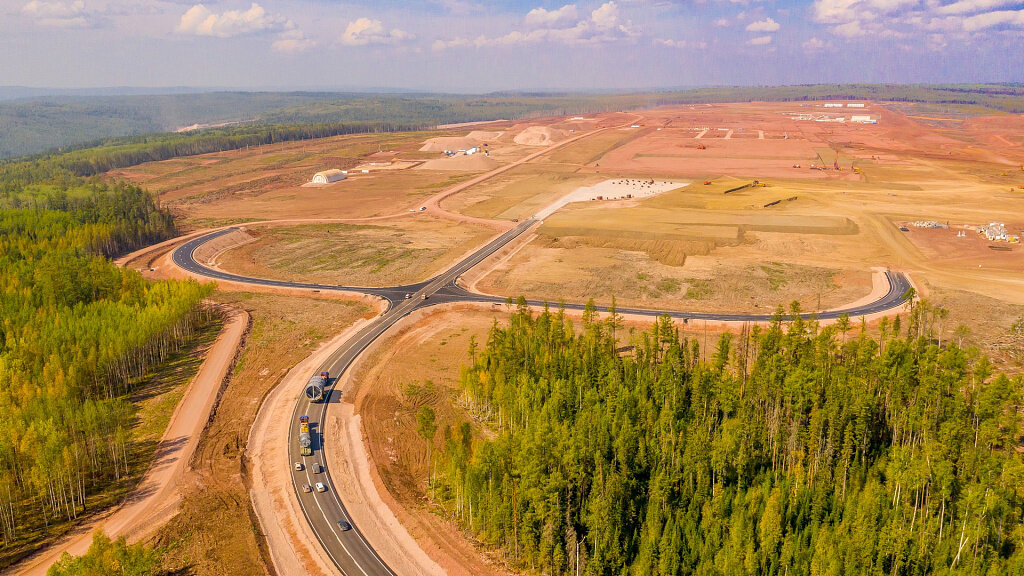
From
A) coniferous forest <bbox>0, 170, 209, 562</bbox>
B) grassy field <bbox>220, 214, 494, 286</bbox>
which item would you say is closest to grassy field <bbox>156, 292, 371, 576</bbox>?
coniferous forest <bbox>0, 170, 209, 562</bbox>

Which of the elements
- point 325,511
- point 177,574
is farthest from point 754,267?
point 177,574

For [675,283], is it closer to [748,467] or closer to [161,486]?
[748,467]

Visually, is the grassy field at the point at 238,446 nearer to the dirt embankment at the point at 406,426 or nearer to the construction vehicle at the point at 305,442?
the construction vehicle at the point at 305,442

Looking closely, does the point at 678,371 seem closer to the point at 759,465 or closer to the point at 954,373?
the point at 759,465

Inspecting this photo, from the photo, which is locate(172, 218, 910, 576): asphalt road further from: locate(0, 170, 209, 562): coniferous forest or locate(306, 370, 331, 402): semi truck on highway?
locate(0, 170, 209, 562): coniferous forest

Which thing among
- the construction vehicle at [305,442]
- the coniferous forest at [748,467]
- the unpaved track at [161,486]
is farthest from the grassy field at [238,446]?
the coniferous forest at [748,467]

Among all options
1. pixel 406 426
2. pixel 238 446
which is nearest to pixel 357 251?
pixel 406 426
